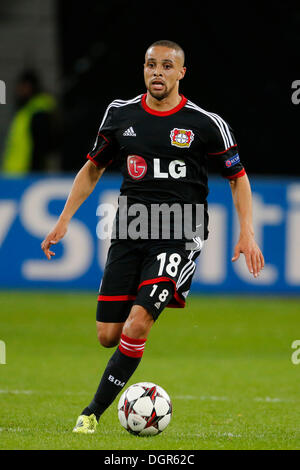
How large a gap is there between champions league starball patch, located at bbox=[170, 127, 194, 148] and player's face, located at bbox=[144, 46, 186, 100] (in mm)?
231

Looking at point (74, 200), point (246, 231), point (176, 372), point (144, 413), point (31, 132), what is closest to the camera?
point (144, 413)

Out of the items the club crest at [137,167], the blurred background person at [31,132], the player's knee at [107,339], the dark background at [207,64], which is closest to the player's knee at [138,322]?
the player's knee at [107,339]

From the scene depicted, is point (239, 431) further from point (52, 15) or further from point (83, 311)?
point (52, 15)

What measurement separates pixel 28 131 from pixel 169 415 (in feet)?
27.5

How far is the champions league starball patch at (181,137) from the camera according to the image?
5.87m

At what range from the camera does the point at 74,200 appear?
6078 mm

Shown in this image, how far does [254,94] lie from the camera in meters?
14.8

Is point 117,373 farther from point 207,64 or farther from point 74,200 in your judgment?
point 207,64

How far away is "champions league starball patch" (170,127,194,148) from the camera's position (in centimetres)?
587

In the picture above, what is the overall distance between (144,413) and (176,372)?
2.93 metres

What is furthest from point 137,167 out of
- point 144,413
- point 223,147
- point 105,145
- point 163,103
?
point 144,413

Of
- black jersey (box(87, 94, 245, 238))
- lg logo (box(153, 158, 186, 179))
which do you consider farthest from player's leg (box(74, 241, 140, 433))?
lg logo (box(153, 158, 186, 179))

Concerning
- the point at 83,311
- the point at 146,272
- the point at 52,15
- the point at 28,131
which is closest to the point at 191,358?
the point at 83,311

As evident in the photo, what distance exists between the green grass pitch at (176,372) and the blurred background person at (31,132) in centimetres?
190
